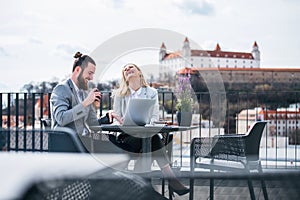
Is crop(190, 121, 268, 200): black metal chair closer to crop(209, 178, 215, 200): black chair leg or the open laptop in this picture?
the open laptop

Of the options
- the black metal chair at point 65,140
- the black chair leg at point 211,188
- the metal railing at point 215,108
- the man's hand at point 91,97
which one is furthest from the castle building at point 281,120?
the black chair leg at point 211,188

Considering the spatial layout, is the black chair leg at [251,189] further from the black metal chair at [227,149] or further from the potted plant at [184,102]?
the potted plant at [184,102]

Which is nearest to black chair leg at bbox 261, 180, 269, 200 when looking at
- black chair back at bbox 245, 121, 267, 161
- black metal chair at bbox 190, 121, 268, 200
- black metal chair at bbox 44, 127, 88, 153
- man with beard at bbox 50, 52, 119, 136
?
black metal chair at bbox 44, 127, 88, 153

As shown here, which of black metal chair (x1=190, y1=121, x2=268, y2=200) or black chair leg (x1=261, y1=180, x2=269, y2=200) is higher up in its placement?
black chair leg (x1=261, y1=180, x2=269, y2=200)

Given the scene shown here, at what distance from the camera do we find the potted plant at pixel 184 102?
127 inches

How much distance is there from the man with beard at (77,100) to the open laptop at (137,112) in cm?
23

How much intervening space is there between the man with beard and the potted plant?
0.62 metres

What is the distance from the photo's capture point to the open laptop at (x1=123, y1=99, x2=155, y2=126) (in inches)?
110

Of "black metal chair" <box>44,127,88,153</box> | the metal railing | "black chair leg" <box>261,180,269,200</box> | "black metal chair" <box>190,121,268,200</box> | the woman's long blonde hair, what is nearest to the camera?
"black chair leg" <box>261,180,269,200</box>

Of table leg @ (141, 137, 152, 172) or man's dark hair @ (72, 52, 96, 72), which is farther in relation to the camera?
man's dark hair @ (72, 52, 96, 72)

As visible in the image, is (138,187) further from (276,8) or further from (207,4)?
(207,4)

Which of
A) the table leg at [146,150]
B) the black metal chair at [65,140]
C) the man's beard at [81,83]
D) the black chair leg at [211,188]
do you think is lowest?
the table leg at [146,150]

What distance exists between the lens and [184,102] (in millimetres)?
3273

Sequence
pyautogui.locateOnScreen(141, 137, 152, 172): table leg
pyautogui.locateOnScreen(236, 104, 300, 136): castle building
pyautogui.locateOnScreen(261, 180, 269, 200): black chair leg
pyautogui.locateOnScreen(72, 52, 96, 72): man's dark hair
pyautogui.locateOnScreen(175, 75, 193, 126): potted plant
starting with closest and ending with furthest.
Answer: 1. pyautogui.locateOnScreen(261, 180, 269, 200): black chair leg
2. pyautogui.locateOnScreen(141, 137, 152, 172): table leg
3. pyautogui.locateOnScreen(72, 52, 96, 72): man's dark hair
4. pyautogui.locateOnScreen(175, 75, 193, 126): potted plant
5. pyautogui.locateOnScreen(236, 104, 300, 136): castle building
